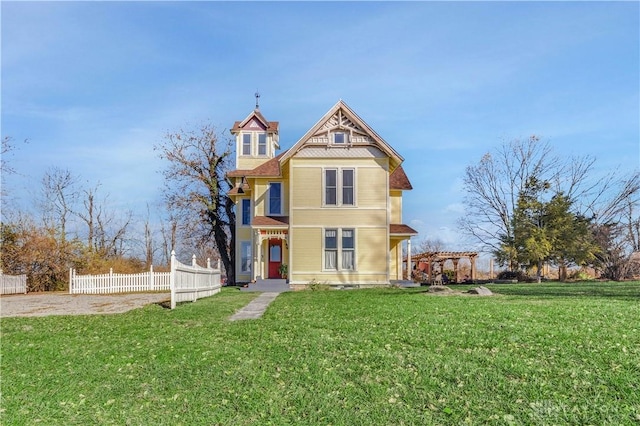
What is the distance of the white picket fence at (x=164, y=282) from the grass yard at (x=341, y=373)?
19.4ft

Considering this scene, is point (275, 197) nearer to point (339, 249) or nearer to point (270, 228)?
point (270, 228)

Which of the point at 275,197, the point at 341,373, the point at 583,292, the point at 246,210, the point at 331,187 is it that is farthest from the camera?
the point at 246,210

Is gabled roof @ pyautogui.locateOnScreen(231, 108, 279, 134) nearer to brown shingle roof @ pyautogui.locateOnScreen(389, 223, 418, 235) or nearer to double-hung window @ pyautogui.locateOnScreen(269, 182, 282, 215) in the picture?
double-hung window @ pyautogui.locateOnScreen(269, 182, 282, 215)

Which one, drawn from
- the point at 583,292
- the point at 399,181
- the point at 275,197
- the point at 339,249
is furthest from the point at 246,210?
the point at 583,292

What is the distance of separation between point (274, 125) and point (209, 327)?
2224 cm

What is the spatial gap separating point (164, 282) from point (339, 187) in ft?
41.8

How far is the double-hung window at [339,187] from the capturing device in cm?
2378

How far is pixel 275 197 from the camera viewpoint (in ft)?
88.3

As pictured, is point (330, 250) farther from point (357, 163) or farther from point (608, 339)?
point (608, 339)

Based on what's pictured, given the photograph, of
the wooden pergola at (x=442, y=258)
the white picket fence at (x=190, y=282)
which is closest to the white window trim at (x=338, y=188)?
the white picket fence at (x=190, y=282)

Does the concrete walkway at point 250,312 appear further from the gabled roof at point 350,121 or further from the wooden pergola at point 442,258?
the wooden pergola at point 442,258

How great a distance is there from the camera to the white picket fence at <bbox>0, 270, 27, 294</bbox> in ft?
88.0

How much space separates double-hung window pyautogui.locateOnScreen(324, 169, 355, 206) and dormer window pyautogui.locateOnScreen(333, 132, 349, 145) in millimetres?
1345

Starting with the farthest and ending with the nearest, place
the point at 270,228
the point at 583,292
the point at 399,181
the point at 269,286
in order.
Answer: the point at 399,181 < the point at 270,228 < the point at 269,286 < the point at 583,292
